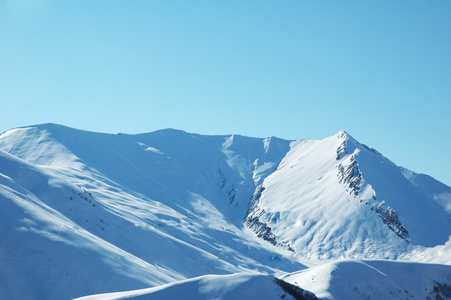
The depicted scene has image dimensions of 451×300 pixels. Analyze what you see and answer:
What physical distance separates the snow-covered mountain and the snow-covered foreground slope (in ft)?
0.45

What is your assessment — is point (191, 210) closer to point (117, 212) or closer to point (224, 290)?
point (117, 212)

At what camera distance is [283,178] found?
12356cm

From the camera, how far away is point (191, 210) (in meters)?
103

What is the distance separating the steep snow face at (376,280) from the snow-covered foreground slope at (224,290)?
15.0 feet

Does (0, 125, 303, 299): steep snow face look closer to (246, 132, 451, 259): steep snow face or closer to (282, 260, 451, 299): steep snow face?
(246, 132, 451, 259): steep snow face

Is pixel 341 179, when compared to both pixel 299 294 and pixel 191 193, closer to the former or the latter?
pixel 191 193

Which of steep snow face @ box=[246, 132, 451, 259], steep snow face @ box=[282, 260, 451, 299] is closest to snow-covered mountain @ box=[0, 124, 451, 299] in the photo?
steep snow face @ box=[246, 132, 451, 259]

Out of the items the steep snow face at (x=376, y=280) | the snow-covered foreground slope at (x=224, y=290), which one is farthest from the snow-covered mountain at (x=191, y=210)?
the steep snow face at (x=376, y=280)

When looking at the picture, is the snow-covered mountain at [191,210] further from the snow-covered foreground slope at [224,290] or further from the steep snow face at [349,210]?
the steep snow face at [349,210]

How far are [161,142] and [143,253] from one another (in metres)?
87.1

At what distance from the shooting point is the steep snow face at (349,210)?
8650 cm

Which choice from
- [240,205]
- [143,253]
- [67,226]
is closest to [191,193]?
[240,205]

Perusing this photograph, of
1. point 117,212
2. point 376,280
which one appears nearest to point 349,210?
point 117,212

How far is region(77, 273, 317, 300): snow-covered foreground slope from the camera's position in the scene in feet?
65.8
